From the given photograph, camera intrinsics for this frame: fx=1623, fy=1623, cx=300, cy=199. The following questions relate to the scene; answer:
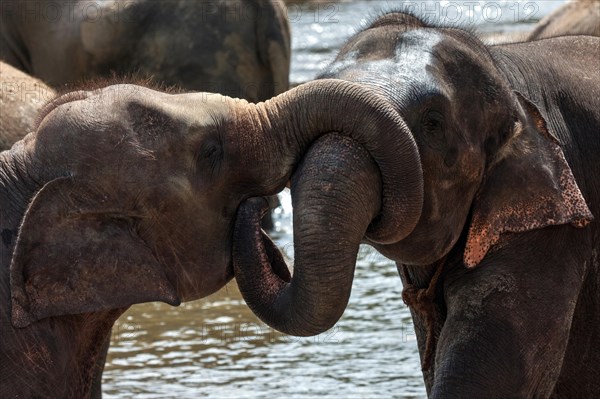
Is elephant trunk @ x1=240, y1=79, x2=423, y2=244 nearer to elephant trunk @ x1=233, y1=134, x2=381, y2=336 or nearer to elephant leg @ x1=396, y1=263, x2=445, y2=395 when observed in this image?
elephant trunk @ x1=233, y1=134, x2=381, y2=336

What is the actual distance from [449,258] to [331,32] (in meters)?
12.9

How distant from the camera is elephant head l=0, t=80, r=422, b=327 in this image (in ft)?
14.3

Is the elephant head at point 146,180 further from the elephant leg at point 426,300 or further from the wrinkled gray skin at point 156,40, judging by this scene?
the wrinkled gray skin at point 156,40

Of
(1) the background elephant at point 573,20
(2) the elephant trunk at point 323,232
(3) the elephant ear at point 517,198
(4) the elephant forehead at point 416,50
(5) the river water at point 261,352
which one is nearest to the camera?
(2) the elephant trunk at point 323,232

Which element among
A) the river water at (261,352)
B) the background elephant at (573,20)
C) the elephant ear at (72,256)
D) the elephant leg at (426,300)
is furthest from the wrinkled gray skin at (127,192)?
the background elephant at (573,20)

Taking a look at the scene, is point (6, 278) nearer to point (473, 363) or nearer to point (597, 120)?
point (473, 363)

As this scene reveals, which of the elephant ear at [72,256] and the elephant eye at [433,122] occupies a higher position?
the elephant eye at [433,122]

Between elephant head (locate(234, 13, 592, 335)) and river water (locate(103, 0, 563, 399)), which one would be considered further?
river water (locate(103, 0, 563, 399))

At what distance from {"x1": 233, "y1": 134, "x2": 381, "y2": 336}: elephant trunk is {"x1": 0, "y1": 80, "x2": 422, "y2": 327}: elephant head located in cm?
6

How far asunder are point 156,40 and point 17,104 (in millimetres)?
3882

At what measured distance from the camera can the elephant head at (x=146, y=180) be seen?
4.36 metres

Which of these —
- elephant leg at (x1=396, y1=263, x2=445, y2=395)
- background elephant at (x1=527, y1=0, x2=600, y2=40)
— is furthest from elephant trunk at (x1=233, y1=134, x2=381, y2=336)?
background elephant at (x1=527, y1=0, x2=600, y2=40)

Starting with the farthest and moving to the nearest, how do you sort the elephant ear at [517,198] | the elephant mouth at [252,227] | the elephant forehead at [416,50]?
the elephant ear at [517,198], the elephant forehead at [416,50], the elephant mouth at [252,227]

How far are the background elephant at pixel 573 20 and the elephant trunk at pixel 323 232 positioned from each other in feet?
14.0
